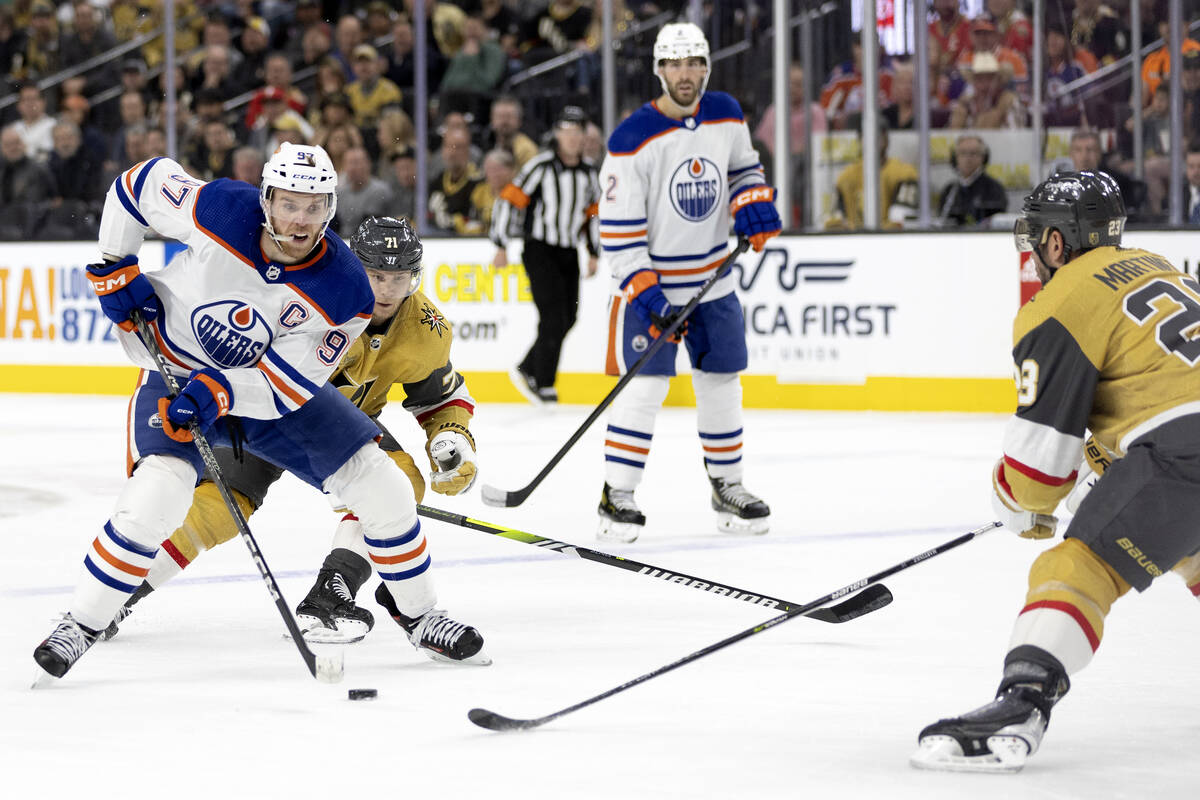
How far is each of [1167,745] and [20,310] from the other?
8.18m

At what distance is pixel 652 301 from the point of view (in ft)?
15.9

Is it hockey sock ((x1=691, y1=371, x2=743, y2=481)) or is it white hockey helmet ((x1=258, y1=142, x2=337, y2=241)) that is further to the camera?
hockey sock ((x1=691, y1=371, x2=743, y2=481))

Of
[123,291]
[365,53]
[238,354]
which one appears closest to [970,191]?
[365,53]

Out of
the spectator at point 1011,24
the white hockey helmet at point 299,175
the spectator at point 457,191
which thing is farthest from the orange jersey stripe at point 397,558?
the spectator at point 457,191

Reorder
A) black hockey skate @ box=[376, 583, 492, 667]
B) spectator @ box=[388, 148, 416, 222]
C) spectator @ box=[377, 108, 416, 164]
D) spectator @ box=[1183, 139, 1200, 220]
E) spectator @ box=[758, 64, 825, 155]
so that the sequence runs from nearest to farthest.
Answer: black hockey skate @ box=[376, 583, 492, 667]
spectator @ box=[1183, 139, 1200, 220]
spectator @ box=[758, 64, 825, 155]
spectator @ box=[388, 148, 416, 222]
spectator @ box=[377, 108, 416, 164]

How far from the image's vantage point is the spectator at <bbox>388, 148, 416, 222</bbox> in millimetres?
9414

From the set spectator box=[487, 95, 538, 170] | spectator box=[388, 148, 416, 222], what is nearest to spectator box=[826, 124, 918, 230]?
spectator box=[487, 95, 538, 170]

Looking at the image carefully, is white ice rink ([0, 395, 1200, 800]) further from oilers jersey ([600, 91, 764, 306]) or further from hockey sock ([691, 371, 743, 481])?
oilers jersey ([600, 91, 764, 306])

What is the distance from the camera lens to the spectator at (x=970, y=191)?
7883mm

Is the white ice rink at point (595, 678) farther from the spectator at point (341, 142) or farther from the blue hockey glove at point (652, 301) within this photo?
the spectator at point (341, 142)

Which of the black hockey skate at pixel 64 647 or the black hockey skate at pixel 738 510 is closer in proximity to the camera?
the black hockey skate at pixel 64 647

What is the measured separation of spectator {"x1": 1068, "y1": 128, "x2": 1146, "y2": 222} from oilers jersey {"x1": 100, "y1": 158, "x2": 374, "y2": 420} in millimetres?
5085

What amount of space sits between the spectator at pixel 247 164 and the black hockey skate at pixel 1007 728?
7813mm

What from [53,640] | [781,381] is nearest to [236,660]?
[53,640]
